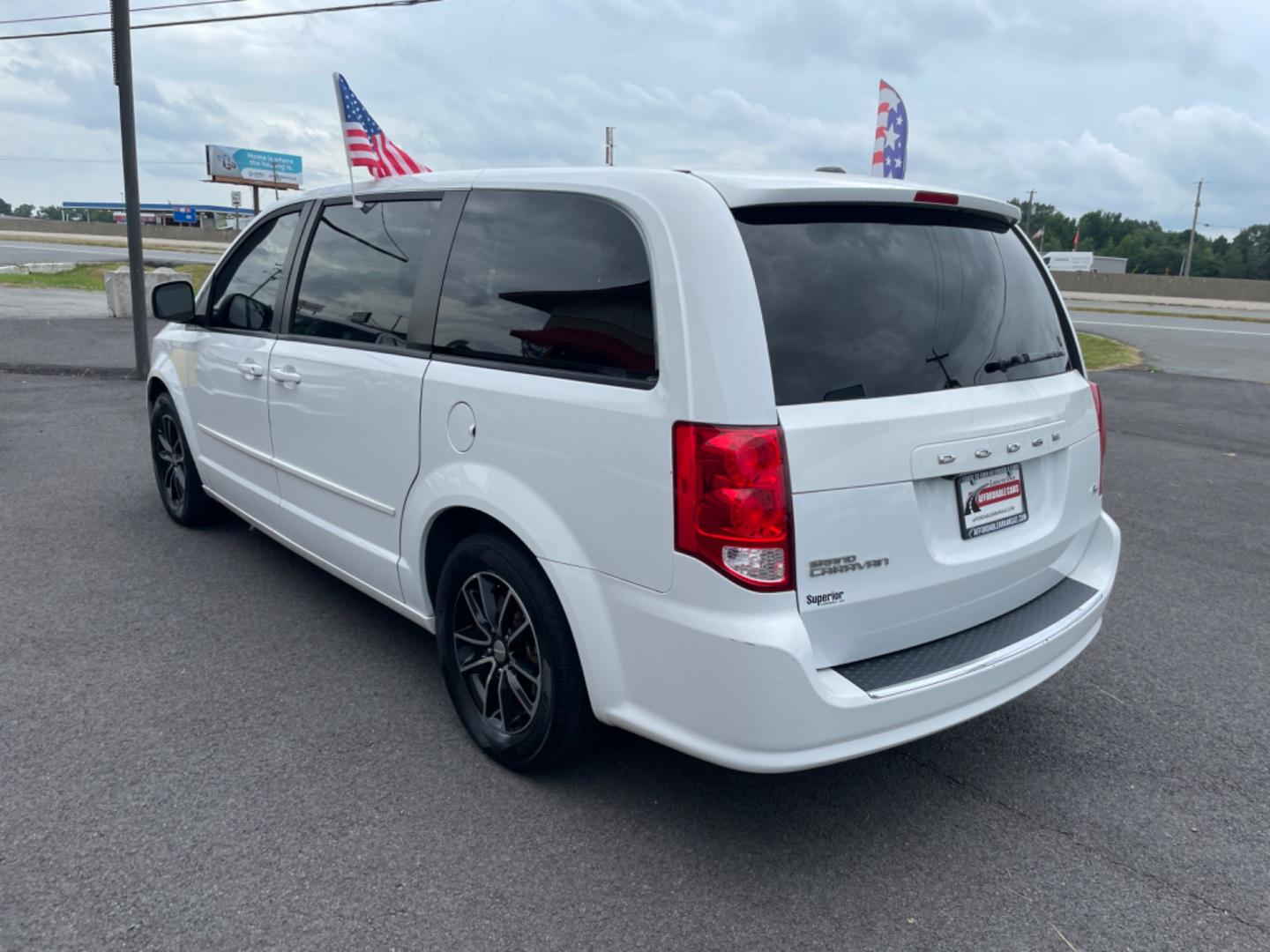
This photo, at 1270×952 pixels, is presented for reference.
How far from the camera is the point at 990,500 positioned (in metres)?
2.72

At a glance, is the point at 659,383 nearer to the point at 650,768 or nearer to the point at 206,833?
the point at 650,768

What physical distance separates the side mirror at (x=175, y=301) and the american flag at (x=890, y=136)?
4.70 m

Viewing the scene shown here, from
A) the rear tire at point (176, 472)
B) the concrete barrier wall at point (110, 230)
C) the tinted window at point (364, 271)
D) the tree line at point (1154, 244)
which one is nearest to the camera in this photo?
the tinted window at point (364, 271)

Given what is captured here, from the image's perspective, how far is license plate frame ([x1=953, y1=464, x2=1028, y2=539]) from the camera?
2643mm

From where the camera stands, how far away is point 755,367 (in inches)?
92.4

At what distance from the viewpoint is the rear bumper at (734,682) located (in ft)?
7.59

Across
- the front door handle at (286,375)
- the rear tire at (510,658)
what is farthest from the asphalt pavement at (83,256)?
the rear tire at (510,658)

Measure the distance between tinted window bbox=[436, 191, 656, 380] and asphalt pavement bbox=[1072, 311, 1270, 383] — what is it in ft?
45.6

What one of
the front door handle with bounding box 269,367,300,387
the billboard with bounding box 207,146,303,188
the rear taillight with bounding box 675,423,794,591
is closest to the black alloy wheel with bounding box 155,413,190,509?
the front door handle with bounding box 269,367,300,387

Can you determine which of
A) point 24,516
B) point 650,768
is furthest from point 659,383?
point 24,516

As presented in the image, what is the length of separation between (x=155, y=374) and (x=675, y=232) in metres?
4.11

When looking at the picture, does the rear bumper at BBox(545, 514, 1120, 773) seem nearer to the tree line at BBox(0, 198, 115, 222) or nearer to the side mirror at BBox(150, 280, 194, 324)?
the side mirror at BBox(150, 280, 194, 324)

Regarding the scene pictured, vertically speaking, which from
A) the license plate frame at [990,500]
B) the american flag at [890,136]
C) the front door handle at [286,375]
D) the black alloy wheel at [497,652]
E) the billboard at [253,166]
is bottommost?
the black alloy wheel at [497,652]

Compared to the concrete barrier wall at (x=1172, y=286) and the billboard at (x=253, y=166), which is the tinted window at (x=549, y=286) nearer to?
the concrete barrier wall at (x=1172, y=286)
